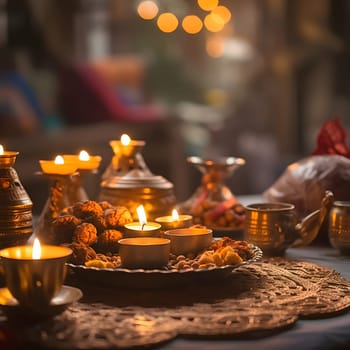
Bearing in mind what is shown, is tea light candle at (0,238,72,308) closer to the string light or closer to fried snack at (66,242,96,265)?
fried snack at (66,242,96,265)

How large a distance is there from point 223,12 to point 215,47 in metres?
0.34

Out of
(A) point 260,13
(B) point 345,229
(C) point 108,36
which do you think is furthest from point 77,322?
(C) point 108,36

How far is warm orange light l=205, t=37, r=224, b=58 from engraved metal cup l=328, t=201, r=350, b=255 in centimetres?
540

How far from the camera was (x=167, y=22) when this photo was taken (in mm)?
6348

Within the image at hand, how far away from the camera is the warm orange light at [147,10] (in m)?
6.22

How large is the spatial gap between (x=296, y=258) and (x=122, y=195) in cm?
39

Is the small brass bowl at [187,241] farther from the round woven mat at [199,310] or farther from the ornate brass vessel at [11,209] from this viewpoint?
the ornate brass vessel at [11,209]

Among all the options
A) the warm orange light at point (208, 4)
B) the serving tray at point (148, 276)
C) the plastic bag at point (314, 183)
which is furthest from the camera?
the warm orange light at point (208, 4)

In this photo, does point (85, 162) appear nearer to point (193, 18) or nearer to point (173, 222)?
point (173, 222)

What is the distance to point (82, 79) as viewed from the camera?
16.1ft

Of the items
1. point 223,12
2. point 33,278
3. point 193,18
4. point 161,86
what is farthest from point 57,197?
point 223,12

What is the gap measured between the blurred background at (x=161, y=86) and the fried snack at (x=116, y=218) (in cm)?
255

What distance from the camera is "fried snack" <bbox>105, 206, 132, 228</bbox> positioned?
55.2 inches

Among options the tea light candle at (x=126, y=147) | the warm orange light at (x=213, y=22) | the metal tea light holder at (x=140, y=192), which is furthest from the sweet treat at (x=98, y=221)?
the warm orange light at (x=213, y=22)
